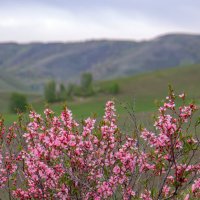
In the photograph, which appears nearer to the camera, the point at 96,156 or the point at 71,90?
the point at 96,156

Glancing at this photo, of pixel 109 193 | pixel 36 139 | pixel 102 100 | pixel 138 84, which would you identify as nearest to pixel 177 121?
pixel 109 193

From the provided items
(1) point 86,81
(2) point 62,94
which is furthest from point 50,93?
(1) point 86,81

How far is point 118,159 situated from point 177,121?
1154mm

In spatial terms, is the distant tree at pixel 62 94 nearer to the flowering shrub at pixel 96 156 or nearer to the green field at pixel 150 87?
the green field at pixel 150 87

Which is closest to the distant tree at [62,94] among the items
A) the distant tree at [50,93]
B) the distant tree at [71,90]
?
the distant tree at [50,93]

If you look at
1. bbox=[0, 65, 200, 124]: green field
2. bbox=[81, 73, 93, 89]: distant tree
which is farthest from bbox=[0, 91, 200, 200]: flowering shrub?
bbox=[81, 73, 93, 89]: distant tree

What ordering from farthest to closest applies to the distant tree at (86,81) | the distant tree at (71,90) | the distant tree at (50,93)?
the distant tree at (86,81), the distant tree at (71,90), the distant tree at (50,93)

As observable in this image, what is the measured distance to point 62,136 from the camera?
23.0ft

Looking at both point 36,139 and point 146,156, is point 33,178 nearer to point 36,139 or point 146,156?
point 36,139

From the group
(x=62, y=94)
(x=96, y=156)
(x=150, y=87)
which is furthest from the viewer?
(x=150, y=87)

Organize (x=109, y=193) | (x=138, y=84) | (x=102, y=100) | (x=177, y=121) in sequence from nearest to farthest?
(x=177, y=121)
(x=109, y=193)
(x=102, y=100)
(x=138, y=84)

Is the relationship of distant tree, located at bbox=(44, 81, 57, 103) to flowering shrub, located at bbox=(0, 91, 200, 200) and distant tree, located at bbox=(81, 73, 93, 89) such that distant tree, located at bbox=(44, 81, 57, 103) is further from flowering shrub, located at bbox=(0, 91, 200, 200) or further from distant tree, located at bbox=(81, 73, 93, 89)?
flowering shrub, located at bbox=(0, 91, 200, 200)

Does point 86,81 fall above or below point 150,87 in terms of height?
above

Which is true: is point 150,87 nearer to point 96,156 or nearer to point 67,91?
point 67,91
